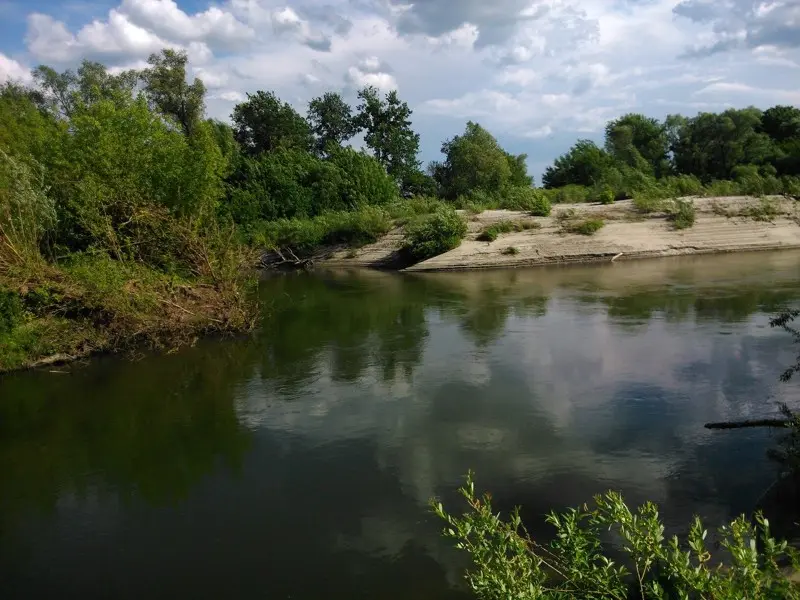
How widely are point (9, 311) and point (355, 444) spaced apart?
39.5 ft

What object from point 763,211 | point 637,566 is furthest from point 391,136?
point 637,566

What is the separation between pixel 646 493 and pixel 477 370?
7231 millimetres

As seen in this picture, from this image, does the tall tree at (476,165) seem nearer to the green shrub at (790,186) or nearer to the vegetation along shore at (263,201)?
the vegetation along shore at (263,201)

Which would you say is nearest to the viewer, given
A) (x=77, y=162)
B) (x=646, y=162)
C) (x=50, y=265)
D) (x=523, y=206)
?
(x=50, y=265)

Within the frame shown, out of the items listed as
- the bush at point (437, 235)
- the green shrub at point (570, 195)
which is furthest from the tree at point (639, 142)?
the bush at point (437, 235)

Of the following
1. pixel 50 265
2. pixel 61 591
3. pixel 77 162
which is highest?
pixel 77 162

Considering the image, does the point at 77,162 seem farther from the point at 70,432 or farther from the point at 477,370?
the point at 477,370

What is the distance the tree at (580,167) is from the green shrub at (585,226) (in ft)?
56.4

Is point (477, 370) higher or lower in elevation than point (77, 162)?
lower

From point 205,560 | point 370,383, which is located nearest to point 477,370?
point 370,383

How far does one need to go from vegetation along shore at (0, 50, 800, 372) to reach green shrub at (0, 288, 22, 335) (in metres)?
0.04

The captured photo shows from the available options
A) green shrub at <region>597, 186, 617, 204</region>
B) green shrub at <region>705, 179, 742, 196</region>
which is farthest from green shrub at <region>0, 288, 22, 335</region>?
green shrub at <region>705, 179, 742, 196</region>

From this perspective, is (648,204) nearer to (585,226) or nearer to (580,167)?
(585,226)

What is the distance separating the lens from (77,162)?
86.7 feet
